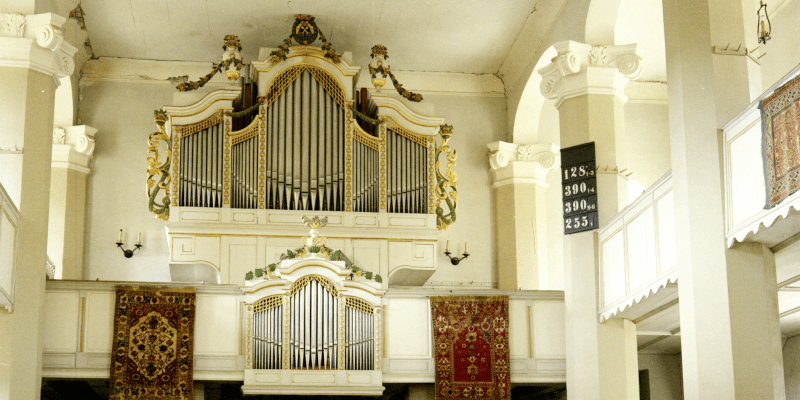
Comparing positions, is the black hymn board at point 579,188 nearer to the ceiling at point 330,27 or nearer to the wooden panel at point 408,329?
the wooden panel at point 408,329

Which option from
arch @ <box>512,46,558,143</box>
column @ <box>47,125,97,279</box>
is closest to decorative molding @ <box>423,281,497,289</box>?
arch @ <box>512,46,558,143</box>

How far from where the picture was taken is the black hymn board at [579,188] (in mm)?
13391

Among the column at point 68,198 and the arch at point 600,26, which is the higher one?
Result: the arch at point 600,26

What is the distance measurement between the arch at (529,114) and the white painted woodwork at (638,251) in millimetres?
4471

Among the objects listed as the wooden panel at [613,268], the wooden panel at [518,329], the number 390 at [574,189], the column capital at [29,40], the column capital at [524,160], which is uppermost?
the column capital at [29,40]

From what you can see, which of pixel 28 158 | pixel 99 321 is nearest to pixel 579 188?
pixel 99 321

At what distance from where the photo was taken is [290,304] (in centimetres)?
1368

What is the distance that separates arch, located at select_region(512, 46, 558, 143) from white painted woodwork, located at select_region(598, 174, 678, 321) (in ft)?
14.7

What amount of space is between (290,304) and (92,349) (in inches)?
100

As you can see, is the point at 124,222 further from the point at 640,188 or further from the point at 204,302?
the point at 640,188

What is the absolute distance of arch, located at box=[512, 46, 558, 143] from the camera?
1714cm

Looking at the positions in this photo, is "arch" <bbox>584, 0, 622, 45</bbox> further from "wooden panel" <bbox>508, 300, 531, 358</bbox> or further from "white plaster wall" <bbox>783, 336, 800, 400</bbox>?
"white plaster wall" <bbox>783, 336, 800, 400</bbox>

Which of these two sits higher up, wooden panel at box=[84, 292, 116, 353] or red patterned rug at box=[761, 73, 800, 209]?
red patterned rug at box=[761, 73, 800, 209]

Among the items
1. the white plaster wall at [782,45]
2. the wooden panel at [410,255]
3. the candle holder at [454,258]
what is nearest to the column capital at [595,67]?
the white plaster wall at [782,45]
